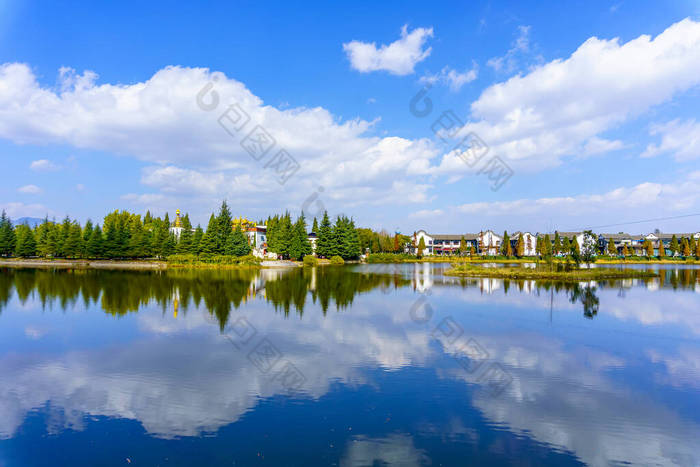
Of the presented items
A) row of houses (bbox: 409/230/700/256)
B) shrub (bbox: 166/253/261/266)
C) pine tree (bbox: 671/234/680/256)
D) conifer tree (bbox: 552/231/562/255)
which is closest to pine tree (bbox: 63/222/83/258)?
shrub (bbox: 166/253/261/266)

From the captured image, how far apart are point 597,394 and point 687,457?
2204 millimetres

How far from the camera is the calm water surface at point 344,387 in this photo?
19.5 feet

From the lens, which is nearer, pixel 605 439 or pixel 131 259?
pixel 605 439

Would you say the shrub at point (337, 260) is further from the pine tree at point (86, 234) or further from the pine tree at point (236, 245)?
the pine tree at point (86, 234)

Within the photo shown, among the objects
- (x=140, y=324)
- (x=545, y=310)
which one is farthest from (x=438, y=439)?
(x=545, y=310)

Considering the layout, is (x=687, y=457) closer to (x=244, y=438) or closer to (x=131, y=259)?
(x=244, y=438)

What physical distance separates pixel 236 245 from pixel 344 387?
4174cm

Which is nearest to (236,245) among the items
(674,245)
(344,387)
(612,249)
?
(344,387)

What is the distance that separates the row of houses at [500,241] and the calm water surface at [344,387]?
207 ft

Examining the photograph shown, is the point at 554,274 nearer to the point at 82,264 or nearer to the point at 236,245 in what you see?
the point at 236,245

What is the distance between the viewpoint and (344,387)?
8.24 metres

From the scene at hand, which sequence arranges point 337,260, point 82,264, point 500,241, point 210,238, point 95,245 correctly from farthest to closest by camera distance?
point 500,241 → point 337,260 → point 95,245 → point 210,238 → point 82,264

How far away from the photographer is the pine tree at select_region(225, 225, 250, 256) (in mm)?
46844

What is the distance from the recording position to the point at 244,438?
614 centimetres
